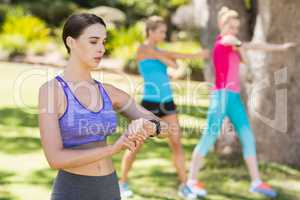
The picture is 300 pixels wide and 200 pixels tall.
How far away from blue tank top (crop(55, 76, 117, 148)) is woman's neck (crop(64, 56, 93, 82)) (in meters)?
0.06

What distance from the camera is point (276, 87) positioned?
7016mm

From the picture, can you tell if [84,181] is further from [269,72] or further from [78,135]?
[269,72]

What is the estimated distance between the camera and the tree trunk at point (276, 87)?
694 centimetres

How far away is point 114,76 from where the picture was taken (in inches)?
670

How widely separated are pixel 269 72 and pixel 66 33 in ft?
14.2

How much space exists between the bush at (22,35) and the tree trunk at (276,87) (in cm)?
1414

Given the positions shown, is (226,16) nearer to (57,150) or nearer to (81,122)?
(81,122)

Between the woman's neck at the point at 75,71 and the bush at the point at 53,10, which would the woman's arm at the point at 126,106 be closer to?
the woman's neck at the point at 75,71

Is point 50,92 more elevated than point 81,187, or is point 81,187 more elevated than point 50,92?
point 50,92

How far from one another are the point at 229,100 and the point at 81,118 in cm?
322

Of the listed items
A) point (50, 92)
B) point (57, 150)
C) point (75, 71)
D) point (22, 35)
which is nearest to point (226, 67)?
point (75, 71)

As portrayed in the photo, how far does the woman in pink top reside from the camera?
19.7ft

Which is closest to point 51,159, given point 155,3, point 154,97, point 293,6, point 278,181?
point 154,97

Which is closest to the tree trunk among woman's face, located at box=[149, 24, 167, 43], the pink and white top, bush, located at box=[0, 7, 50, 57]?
the pink and white top
